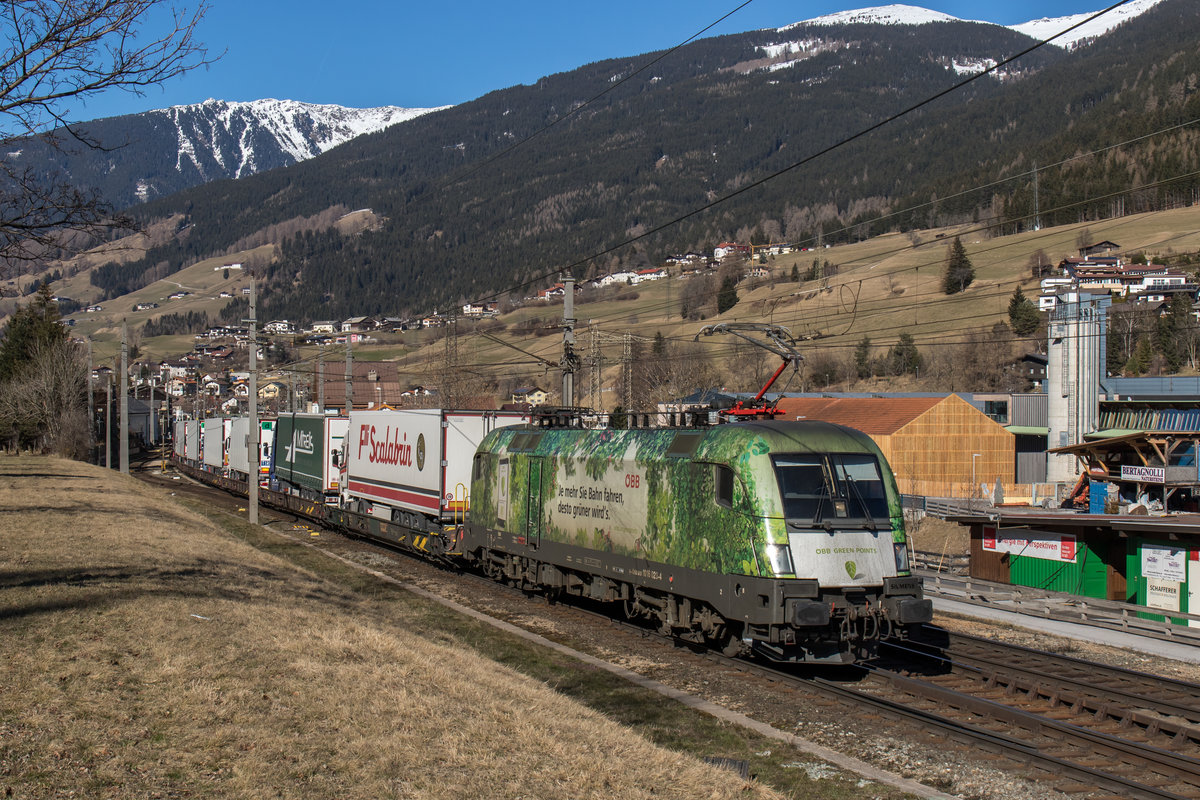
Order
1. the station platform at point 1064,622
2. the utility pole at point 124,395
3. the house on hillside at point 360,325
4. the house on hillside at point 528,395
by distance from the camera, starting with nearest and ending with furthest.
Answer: the station platform at point 1064,622, the utility pole at point 124,395, the house on hillside at point 360,325, the house on hillside at point 528,395

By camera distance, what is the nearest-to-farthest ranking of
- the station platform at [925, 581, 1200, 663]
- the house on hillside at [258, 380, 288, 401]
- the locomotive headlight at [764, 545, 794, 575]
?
the locomotive headlight at [764, 545, 794, 575]
the station platform at [925, 581, 1200, 663]
the house on hillside at [258, 380, 288, 401]

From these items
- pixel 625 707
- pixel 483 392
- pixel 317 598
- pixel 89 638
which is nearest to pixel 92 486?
pixel 317 598

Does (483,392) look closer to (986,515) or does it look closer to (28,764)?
(986,515)

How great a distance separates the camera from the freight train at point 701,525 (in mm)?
12594

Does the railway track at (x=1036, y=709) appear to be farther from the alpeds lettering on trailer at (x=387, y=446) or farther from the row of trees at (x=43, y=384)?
the row of trees at (x=43, y=384)

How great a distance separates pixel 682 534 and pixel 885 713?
3.95 m

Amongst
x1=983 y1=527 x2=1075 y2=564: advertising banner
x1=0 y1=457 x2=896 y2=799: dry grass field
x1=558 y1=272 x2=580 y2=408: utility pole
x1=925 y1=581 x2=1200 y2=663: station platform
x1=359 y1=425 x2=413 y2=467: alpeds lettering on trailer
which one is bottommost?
x1=925 y1=581 x2=1200 y2=663: station platform

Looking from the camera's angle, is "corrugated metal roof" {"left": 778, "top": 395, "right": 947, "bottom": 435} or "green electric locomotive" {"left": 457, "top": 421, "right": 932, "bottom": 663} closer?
"green electric locomotive" {"left": 457, "top": 421, "right": 932, "bottom": 663}

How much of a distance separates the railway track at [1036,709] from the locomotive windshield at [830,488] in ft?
8.16

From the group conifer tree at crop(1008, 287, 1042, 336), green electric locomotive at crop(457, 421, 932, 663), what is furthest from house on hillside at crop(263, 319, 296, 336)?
conifer tree at crop(1008, 287, 1042, 336)

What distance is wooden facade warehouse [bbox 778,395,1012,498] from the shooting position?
56.0m

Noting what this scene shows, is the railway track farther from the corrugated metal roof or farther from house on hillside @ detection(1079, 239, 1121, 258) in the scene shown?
house on hillside @ detection(1079, 239, 1121, 258)

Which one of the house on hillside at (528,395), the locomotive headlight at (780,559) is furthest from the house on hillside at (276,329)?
the locomotive headlight at (780,559)

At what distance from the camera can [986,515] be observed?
90.9 feet
